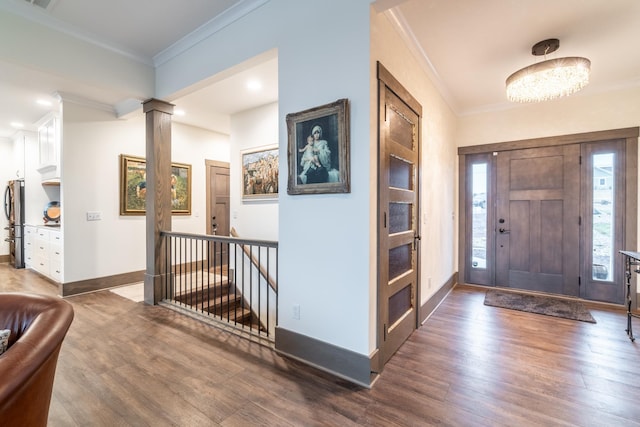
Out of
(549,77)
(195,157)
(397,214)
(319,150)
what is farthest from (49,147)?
(549,77)

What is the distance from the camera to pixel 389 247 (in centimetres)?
238

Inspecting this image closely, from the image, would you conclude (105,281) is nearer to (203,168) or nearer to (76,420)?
(203,168)

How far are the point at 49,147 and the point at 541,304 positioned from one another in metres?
7.93

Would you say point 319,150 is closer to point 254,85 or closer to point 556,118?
point 254,85

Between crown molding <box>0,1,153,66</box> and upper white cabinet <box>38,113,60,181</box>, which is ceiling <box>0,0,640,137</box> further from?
upper white cabinet <box>38,113,60,181</box>

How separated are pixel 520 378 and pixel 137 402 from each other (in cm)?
269

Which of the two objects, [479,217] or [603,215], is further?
[479,217]

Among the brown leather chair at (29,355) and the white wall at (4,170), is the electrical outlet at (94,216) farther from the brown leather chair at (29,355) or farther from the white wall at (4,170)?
the white wall at (4,170)

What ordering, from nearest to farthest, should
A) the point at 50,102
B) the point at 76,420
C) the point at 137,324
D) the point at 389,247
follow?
the point at 76,420 < the point at 389,247 < the point at 137,324 < the point at 50,102

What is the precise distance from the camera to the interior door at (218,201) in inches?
230

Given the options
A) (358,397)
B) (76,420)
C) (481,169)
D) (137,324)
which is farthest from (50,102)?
(481,169)

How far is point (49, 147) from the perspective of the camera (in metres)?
4.86

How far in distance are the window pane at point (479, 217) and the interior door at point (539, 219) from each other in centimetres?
19

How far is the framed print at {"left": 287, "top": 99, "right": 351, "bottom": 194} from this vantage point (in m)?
2.10
